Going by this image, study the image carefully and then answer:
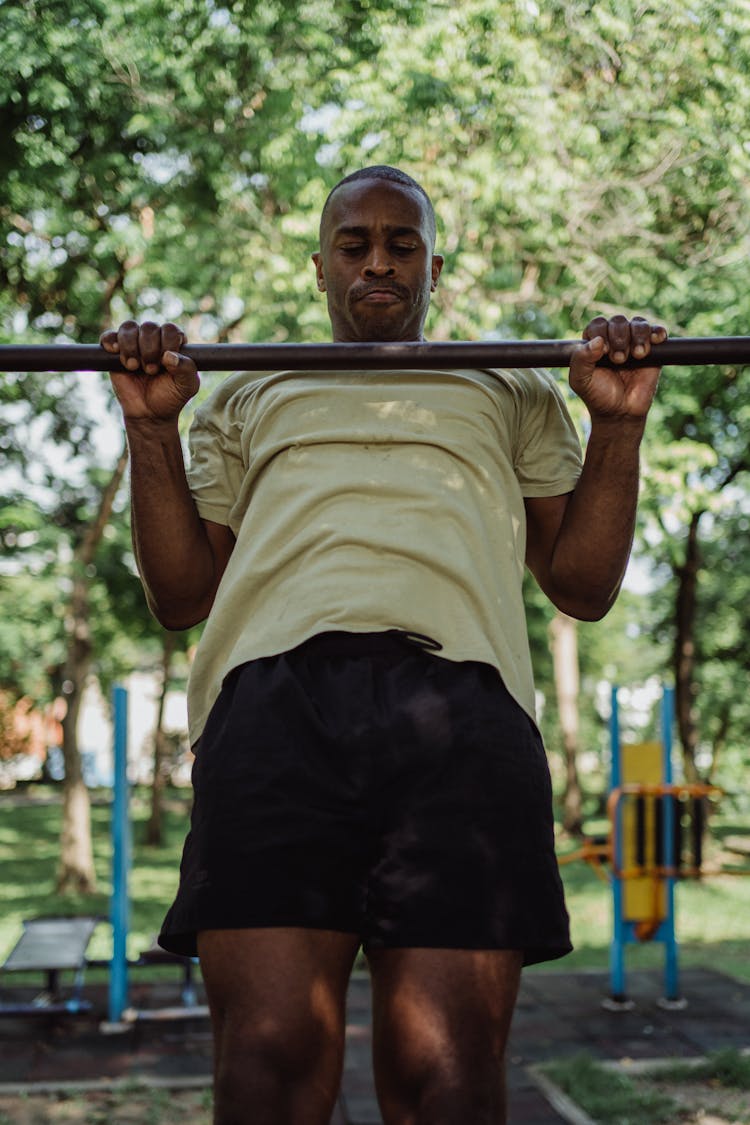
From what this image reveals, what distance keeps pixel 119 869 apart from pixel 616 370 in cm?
462

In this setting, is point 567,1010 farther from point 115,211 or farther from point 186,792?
point 186,792

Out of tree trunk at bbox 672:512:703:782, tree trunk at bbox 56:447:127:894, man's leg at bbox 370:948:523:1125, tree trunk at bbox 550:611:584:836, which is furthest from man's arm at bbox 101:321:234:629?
tree trunk at bbox 550:611:584:836

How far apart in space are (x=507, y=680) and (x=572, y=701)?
13.3 m

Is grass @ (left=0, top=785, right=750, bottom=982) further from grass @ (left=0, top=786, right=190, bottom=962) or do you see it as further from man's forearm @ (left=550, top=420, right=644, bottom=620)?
man's forearm @ (left=550, top=420, right=644, bottom=620)

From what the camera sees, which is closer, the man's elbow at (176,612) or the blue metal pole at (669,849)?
the man's elbow at (176,612)

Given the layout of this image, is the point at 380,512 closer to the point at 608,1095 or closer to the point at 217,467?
the point at 217,467

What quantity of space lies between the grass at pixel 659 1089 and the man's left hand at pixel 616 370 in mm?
3098

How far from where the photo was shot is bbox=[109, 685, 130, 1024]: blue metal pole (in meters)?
5.60

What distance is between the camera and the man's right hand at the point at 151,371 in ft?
5.54

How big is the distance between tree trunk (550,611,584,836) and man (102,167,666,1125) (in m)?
11.8

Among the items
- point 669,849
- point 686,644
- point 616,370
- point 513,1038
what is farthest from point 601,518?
point 686,644

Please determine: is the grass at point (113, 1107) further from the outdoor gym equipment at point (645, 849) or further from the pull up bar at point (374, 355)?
the pull up bar at point (374, 355)

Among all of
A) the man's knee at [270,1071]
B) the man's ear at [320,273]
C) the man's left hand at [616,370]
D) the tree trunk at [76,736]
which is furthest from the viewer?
the tree trunk at [76,736]

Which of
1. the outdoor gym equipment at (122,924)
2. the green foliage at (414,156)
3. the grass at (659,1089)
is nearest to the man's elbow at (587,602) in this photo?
the grass at (659,1089)
